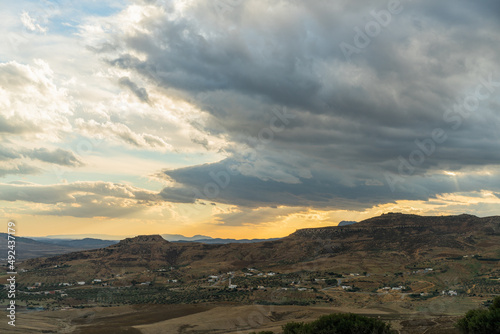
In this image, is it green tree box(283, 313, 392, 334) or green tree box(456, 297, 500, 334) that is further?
green tree box(283, 313, 392, 334)

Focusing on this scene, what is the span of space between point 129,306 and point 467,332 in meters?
86.5

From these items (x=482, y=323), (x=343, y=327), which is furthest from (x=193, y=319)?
(x=482, y=323)

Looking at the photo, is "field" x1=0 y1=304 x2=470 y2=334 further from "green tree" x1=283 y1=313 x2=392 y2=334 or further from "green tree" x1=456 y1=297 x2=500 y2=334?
"green tree" x1=283 y1=313 x2=392 y2=334

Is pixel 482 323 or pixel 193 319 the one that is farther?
pixel 193 319

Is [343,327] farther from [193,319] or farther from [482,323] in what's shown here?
[193,319]

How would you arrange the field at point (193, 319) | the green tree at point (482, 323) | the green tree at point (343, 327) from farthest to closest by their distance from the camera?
the field at point (193, 319), the green tree at point (343, 327), the green tree at point (482, 323)

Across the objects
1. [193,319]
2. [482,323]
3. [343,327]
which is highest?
[482,323]

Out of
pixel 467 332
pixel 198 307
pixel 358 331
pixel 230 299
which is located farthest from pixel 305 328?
pixel 230 299

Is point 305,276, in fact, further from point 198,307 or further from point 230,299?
point 198,307

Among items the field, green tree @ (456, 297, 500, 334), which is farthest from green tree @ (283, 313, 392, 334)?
the field

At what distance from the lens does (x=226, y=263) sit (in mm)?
192500

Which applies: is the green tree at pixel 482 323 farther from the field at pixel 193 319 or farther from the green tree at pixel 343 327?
the field at pixel 193 319

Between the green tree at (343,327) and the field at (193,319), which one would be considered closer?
the green tree at (343,327)

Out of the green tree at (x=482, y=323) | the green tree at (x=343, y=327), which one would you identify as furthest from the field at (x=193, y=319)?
the green tree at (x=343, y=327)
